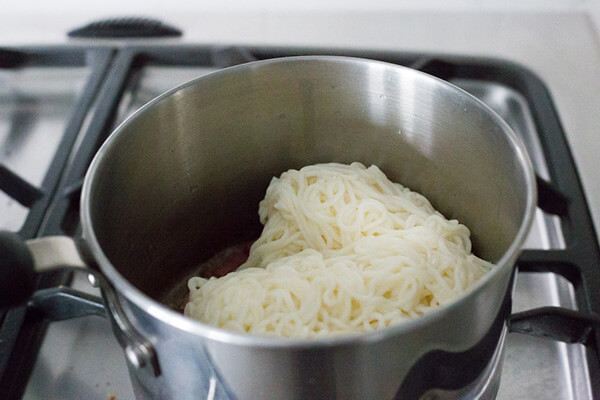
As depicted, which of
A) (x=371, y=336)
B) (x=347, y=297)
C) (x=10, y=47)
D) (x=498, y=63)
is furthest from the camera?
(x=10, y=47)

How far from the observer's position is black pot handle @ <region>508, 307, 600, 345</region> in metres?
0.74

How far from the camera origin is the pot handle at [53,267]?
53cm

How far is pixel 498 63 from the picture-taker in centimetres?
116

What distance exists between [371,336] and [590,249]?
49 cm

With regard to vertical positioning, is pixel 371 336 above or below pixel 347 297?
above

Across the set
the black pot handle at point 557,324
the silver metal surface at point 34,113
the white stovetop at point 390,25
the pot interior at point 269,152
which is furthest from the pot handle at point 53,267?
the white stovetop at point 390,25

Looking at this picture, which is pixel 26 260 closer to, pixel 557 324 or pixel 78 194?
pixel 78 194

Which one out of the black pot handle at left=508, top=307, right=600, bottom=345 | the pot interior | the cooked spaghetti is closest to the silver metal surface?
the pot interior

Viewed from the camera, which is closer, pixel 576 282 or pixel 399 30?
pixel 576 282

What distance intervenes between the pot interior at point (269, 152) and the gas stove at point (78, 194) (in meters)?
0.12

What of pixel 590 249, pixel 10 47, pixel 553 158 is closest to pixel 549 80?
pixel 553 158

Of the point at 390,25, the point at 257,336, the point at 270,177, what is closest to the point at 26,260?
the point at 257,336

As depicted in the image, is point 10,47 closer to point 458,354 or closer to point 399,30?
point 399,30

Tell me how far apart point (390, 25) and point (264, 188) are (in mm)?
586
